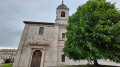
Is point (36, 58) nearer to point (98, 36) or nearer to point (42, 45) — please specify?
point (42, 45)

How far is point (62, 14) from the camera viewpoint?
13133 mm

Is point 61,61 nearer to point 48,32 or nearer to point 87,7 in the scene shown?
point 48,32

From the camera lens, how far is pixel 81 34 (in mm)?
4801

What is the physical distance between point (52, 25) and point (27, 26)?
4771 millimetres

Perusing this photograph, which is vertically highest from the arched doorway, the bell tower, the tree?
the bell tower

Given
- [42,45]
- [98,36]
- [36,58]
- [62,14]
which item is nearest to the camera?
[98,36]

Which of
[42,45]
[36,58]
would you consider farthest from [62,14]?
[36,58]

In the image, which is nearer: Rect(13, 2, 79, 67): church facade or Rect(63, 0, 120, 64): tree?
Rect(63, 0, 120, 64): tree

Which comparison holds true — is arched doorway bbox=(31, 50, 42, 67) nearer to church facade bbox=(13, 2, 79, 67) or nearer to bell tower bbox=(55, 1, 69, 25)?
church facade bbox=(13, 2, 79, 67)

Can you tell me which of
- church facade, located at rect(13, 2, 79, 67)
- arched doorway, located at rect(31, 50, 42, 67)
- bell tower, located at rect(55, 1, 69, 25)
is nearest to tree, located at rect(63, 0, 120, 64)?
church facade, located at rect(13, 2, 79, 67)

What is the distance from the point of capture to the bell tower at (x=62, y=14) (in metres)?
12.0

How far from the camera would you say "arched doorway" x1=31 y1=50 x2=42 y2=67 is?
9.30 meters

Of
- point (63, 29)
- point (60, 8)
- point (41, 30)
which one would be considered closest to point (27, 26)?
point (41, 30)

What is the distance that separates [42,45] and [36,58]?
2.26 meters
